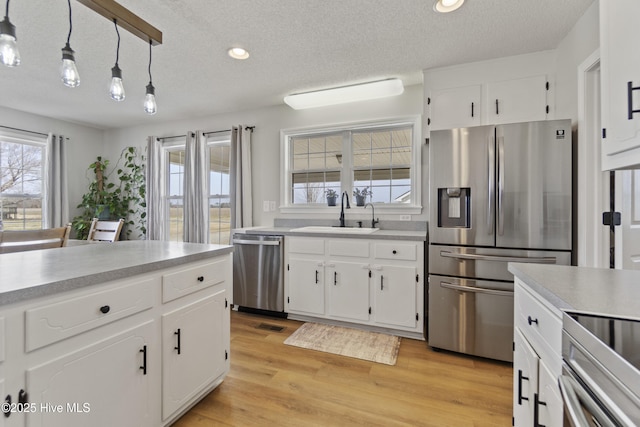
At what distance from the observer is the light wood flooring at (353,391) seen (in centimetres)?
156

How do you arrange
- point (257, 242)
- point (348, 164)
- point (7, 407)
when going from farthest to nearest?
point (348, 164) < point (257, 242) < point (7, 407)

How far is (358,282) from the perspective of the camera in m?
2.68

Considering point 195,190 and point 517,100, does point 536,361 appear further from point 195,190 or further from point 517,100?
point 195,190

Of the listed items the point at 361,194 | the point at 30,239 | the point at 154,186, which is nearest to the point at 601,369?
the point at 361,194

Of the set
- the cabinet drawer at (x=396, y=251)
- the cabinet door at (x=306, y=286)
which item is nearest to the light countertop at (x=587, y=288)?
the cabinet drawer at (x=396, y=251)

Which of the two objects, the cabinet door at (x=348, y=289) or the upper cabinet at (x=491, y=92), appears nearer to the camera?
the upper cabinet at (x=491, y=92)

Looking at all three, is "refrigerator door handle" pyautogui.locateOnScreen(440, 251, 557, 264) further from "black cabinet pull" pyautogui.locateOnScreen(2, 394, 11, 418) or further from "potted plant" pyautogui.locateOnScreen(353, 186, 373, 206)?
"black cabinet pull" pyautogui.locateOnScreen(2, 394, 11, 418)

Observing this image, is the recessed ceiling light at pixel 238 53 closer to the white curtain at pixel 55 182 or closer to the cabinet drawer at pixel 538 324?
the cabinet drawer at pixel 538 324

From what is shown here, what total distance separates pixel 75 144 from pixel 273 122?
3407 millimetres

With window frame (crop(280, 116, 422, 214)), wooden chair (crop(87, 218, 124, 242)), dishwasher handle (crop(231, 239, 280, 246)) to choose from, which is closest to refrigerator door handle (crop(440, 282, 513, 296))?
window frame (crop(280, 116, 422, 214))

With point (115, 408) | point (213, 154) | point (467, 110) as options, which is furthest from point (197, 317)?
point (213, 154)

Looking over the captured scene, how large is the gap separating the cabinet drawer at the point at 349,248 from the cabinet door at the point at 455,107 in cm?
133

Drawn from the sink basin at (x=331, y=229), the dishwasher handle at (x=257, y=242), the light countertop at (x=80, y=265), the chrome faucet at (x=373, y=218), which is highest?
the chrome faucet at (x=373, y=218)

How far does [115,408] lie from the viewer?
45.7 inches
